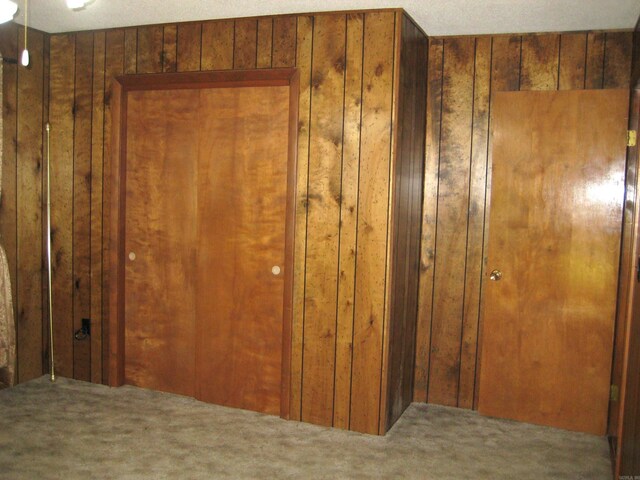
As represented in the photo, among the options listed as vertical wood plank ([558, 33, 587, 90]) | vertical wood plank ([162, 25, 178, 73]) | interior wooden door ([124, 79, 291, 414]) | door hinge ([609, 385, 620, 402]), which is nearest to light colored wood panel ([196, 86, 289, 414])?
interior wooden door ([124, 79, 291, 414])

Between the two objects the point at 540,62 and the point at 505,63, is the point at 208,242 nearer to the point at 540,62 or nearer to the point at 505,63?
the point at 505,63

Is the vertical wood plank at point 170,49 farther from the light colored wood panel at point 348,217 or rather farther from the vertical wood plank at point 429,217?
the vertical wood plank at point 429,217

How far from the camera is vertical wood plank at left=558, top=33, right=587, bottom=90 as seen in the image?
3.54 meters

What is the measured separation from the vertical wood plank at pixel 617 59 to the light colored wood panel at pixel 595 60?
0.9 inches

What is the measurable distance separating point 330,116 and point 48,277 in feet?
7.30

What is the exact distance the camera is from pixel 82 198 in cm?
404

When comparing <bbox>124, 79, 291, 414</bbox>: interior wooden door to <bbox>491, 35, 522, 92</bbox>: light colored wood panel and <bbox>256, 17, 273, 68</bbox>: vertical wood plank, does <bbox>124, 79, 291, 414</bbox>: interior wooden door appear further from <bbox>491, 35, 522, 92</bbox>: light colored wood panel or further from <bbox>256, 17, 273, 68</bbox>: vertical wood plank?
<bbox>491, 35, 522, 92</bbox>: light colored wood panel

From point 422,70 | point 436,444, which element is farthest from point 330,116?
point 436,444

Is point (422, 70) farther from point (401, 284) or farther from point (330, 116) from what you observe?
point (401, 284)

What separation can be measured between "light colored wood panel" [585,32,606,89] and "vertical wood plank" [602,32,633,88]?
0.02 meters

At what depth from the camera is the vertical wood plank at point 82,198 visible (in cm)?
399

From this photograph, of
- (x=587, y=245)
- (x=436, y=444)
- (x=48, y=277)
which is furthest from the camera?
(x=48, y=277)

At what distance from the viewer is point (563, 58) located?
357 cm

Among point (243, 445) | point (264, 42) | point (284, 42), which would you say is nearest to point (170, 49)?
point (264, 42)
